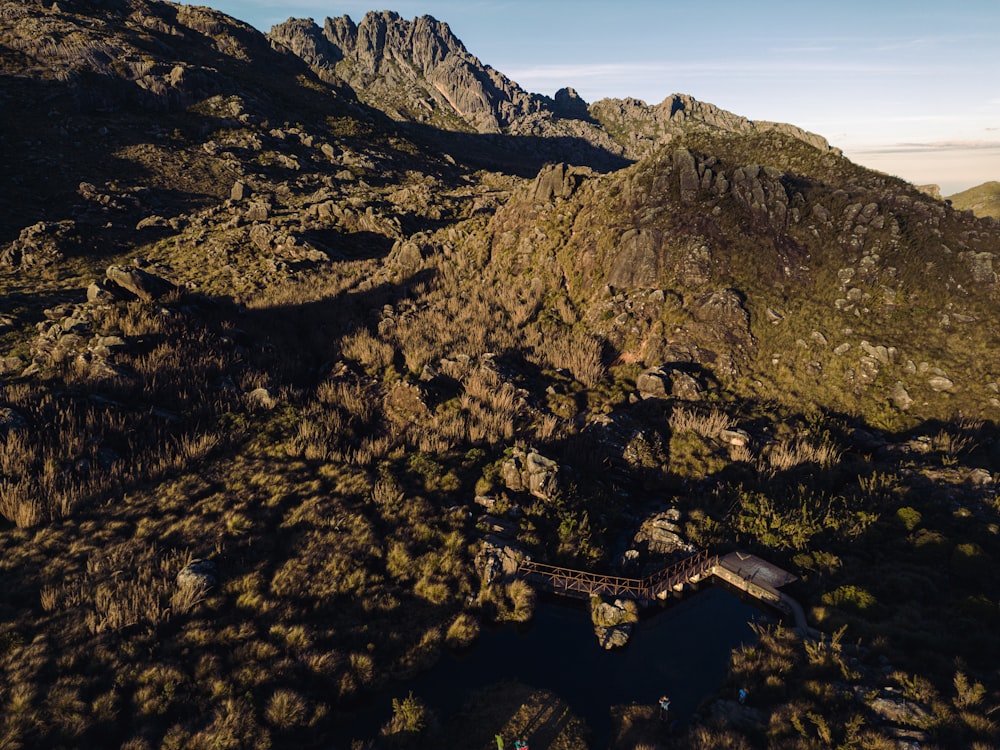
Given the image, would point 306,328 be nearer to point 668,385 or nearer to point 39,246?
point 668,385

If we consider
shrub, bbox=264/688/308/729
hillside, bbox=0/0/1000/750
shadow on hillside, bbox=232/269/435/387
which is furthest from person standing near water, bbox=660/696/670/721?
shadow on hillside, bbox=232/269/435/387

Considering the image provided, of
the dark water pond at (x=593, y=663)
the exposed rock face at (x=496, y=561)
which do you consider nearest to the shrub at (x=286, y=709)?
the dark water pond at (x=593, y=663)

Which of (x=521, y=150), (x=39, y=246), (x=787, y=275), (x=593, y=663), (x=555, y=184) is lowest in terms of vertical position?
(x=593, y=663)

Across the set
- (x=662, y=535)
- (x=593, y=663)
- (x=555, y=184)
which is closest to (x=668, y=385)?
(x=662, y=535)

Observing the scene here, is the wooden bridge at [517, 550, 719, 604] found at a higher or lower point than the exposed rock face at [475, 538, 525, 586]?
lower

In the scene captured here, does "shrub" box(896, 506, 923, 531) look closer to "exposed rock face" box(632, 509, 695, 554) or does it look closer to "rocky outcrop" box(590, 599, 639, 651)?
"exposed rock face" box(632, 509, 695, 554)

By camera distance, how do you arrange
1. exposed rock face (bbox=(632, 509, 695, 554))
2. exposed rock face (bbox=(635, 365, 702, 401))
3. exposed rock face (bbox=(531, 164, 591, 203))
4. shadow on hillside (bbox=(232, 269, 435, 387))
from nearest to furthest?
exposed rock face (bbox=(632, 509, 695, 554))
exposed rock face (bbox=(635, 365, 702, 401))
shadow on hillside (bbox=(232, 269, 435, 387))
exposed rock face (bbox=(531, 164, 591, 203))
